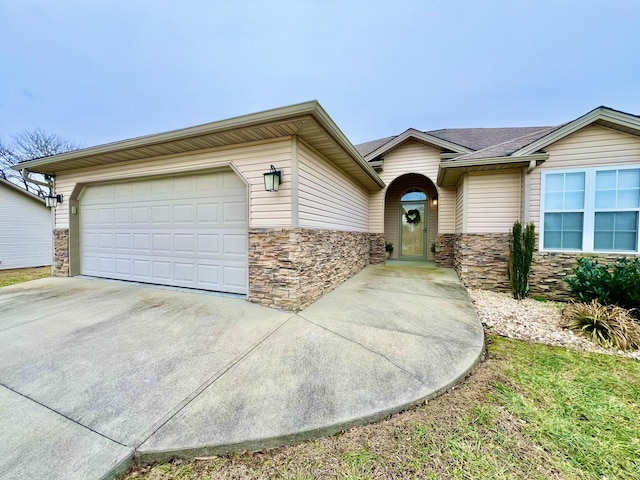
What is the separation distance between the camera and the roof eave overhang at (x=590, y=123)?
4.71 m

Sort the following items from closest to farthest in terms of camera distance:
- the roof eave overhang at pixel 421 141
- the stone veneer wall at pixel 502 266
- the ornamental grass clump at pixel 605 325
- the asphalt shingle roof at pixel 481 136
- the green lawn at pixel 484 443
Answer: the green lawn at pixel 484 443 → the ornamental grass clump at pixel 605 325 → the stone veneer wall at pixel 502 266 → the roof eave overhang at pixel 421 141 → the asphalt shingle roof at pixel 481 136

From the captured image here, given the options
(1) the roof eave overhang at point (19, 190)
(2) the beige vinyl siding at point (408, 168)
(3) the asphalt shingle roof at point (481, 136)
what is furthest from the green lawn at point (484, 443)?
(1) the roof eave overhang at point (19, 190)

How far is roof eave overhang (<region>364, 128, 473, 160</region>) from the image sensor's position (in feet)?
27.2

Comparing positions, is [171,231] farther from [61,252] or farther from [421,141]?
[421,141]

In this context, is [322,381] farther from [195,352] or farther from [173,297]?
[173,297]

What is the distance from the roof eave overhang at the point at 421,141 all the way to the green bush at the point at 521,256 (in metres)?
4.04

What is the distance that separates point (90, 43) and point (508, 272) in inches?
747

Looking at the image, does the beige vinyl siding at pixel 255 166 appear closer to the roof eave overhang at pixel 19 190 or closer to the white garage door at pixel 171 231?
the white garage door at pixel 171 231

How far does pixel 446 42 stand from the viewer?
10.9m

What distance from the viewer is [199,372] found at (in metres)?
2.44

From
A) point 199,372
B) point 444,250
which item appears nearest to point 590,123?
point 444,250

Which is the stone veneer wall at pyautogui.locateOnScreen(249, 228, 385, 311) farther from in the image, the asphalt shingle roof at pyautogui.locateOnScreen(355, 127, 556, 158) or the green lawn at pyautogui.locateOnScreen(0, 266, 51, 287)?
the green lawn at pyautogui.locateOnScreen(0, 266, 51, 287)

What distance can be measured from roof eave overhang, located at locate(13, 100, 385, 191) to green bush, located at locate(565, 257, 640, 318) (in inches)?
187

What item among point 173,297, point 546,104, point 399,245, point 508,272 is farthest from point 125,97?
point 546,104
